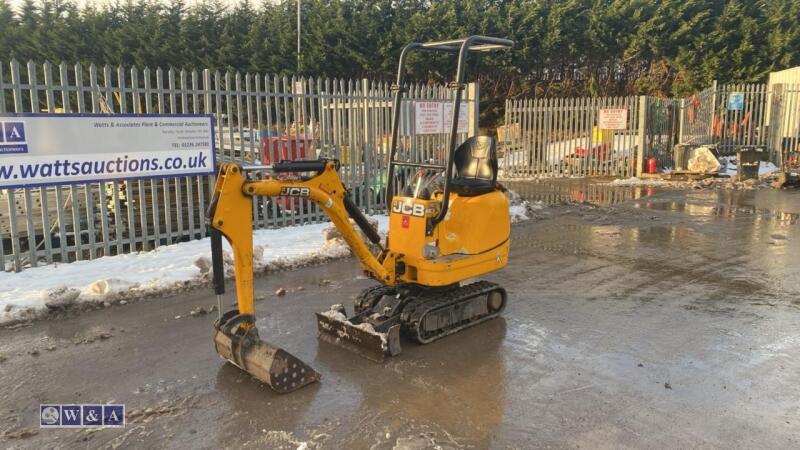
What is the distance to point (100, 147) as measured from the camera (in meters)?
7.80

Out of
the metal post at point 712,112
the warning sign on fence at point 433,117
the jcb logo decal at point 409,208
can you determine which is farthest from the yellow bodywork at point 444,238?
the metal post at point 712,112

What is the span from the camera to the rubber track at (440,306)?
5117 mm

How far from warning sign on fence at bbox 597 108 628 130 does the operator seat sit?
49.2 feet

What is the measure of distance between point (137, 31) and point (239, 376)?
33.2 metres

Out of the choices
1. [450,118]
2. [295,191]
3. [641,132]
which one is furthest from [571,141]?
[295,191]

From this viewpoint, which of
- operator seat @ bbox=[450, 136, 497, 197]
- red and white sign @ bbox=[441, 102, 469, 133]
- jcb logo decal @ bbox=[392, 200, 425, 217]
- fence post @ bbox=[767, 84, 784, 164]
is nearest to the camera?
jcb logo decal @ bbox=[392, 200, 425, 217]

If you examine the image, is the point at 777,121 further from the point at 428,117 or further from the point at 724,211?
the point at 428,117

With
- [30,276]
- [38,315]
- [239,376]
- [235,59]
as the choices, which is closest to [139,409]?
[239,376]

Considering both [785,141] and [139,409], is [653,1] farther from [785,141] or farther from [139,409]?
[139,409]

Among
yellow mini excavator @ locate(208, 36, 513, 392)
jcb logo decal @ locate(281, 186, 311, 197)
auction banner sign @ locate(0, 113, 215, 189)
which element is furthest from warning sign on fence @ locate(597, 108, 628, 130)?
jcb logo decal @ locate(281, 186, 311, 197)

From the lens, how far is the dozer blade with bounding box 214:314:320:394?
13.9ft

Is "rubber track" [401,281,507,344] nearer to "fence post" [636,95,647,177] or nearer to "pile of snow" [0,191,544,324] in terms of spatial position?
"pile of snow" [0,191,544,324]

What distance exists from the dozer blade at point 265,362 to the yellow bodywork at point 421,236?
23 centimetres

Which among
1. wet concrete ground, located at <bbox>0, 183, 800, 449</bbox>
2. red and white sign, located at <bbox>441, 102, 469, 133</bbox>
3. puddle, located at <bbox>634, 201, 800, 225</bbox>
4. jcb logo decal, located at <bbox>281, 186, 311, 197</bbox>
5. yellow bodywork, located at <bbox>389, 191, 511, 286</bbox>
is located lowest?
wet concrete ground, located at <bbox>0, 183, 800, 449</bbox>
